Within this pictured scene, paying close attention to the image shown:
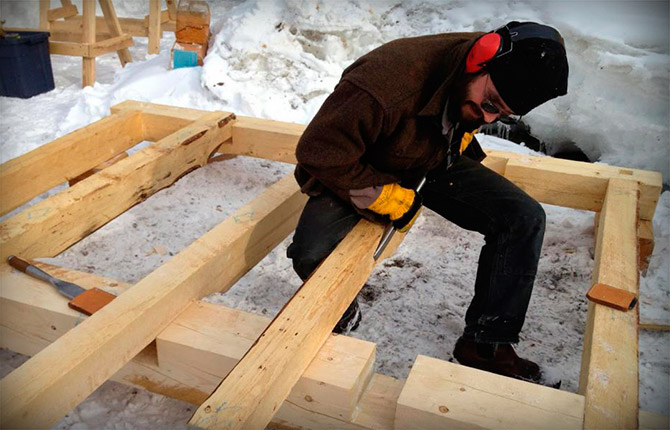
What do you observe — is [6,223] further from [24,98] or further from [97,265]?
[24,98]

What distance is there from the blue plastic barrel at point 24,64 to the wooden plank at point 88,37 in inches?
13.8

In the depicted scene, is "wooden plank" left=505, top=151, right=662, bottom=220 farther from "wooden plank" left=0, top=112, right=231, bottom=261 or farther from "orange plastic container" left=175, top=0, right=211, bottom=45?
"orange plastic container" left=175, top=0, right=211, bottom=45

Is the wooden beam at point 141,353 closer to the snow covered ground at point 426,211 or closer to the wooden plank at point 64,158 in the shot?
the snow covered ground at point 426,211

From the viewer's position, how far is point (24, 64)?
555 centimetres

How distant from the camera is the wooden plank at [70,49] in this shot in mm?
5801

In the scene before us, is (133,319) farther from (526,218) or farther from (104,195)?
(526,218)

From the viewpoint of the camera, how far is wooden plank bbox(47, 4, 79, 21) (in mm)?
6848

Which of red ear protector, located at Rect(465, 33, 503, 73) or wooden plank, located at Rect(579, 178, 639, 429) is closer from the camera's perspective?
wooden plank, located at Rect(579, 178, 639, 429)

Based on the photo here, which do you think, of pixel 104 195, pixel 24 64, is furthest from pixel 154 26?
pixel 104 195

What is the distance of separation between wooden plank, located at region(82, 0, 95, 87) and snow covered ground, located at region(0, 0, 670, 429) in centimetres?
20

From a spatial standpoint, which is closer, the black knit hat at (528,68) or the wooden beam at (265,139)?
the black knit hat at (528,68)

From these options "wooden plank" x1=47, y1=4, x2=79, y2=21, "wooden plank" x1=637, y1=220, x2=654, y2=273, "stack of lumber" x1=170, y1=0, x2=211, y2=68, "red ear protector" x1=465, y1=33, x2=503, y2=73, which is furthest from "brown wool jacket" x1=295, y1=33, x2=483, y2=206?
"wooden plank" x1=47, y1=4, x2=79, y2=21

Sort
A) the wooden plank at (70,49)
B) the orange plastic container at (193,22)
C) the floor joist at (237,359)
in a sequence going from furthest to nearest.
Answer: the wooden plank at (70,49)
the orange plastic container at (193,22)
the floor joist at (237,359)

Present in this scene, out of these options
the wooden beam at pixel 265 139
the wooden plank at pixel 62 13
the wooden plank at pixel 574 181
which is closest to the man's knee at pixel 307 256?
the wooden beam at pixel 265 139
